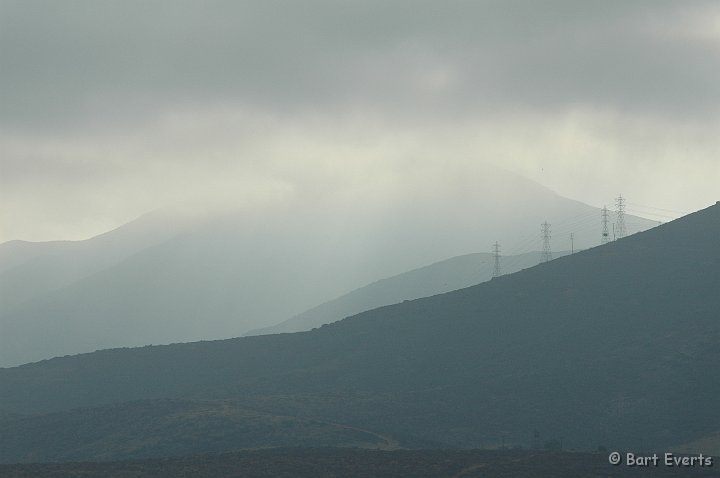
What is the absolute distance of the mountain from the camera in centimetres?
11444

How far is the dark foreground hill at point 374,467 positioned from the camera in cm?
7375

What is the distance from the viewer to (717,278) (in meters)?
147

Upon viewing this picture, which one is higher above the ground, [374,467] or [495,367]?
[495,367]

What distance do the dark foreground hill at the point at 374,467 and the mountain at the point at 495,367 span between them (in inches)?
858

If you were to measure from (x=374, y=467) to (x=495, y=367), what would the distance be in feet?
210

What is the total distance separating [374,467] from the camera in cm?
7719

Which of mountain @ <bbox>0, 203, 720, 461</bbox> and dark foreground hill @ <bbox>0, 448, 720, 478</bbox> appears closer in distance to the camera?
dark foreground hill @ <bbox>0, 448, 720, 478</bbox>

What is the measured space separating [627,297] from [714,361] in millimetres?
30543

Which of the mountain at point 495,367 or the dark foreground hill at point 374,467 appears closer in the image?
the dark foreground hill at point 374,467

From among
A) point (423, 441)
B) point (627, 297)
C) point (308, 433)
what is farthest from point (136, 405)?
point (627, 297)

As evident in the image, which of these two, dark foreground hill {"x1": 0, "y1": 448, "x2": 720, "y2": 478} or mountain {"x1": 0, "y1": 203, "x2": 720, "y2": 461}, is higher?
mountain {"x1": 0, "y1": 203, "x2": 720, "y2": 461}

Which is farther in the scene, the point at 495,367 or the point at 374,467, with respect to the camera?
the point at 495,367

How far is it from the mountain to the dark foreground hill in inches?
858

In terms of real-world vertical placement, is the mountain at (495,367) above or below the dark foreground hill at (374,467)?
above
